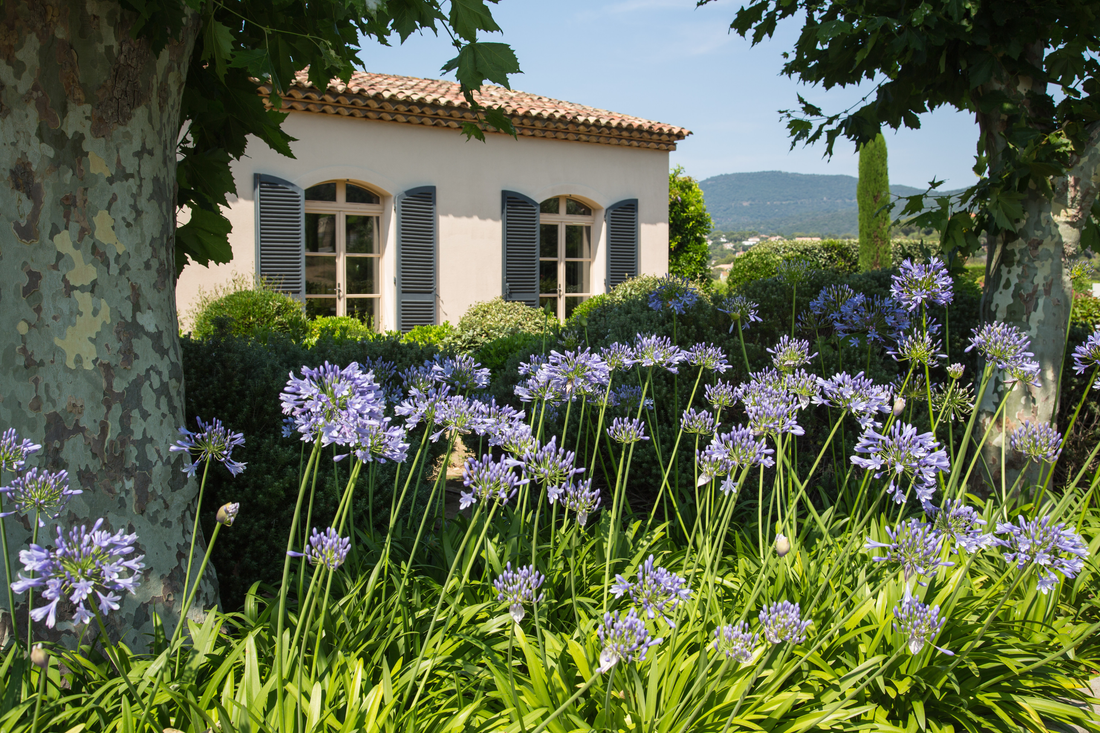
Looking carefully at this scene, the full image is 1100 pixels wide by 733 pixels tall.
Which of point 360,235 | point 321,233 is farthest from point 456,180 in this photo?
point 321,233

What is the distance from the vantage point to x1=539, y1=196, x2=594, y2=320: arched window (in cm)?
1266

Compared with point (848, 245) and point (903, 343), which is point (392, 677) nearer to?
point (903, 343)

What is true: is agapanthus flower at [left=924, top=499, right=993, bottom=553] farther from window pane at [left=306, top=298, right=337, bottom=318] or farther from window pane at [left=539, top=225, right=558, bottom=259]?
window pane at [left=539, top=225, right=558, bottom=259]

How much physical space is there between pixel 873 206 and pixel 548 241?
14282 millimetres

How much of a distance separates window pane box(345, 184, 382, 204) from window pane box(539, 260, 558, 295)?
316 centimetres

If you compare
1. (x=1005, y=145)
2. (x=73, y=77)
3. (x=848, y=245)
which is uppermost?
(x=848, y=245)

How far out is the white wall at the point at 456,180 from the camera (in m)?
9.82

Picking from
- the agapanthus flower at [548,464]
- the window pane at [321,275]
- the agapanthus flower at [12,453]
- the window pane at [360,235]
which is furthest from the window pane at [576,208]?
the agapanthus flower at [12,453]

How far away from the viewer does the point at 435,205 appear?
11.2 m

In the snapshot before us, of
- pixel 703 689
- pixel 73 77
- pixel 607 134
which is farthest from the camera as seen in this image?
pixel 607 134

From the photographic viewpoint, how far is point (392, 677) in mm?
2162

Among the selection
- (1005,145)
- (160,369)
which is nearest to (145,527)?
(160,369)

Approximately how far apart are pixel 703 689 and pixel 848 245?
21.5 m

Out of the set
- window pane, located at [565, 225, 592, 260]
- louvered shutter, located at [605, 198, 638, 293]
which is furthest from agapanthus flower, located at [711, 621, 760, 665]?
window pane, located at [565, 225, 592, 260]
